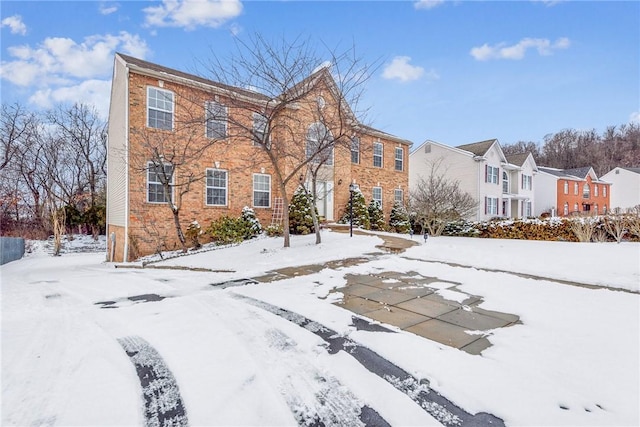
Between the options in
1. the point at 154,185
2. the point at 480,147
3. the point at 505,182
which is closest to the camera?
the point at 154,185

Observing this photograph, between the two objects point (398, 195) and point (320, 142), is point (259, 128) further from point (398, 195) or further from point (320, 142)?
point (398, 195)

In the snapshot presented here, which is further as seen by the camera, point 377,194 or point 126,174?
point 377,194

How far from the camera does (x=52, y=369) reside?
259 cm

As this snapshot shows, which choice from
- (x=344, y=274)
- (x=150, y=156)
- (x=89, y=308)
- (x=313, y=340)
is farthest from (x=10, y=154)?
(x=313, y=340)

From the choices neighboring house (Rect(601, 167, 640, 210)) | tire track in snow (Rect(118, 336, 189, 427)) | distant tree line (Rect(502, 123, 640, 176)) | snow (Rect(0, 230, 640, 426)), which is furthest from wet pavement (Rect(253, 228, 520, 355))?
distant tree line (Rect(502, 123, 640, 176))

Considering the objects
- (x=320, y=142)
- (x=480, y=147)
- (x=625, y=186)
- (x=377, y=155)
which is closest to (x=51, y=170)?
(x=377, y=155)

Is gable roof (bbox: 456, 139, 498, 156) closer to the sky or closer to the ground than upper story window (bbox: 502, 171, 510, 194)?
closer to the sky

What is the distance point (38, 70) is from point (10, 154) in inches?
302

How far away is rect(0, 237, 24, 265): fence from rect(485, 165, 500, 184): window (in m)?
27.5

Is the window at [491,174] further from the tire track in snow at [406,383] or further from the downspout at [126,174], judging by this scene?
the tire track in snow at [406,383]

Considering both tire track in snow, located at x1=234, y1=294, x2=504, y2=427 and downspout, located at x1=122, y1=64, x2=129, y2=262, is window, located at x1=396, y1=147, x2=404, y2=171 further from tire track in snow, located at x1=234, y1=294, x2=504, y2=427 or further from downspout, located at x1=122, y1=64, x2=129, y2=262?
→ tire track in snow, located at x1=234, y1=294, x2=504, y2=427

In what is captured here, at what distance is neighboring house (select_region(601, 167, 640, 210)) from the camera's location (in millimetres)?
36000

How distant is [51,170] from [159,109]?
1618 cm

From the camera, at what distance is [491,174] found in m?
23.5
